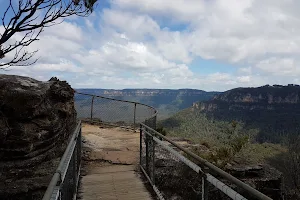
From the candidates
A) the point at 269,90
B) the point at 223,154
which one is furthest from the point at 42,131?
the point at 269,90

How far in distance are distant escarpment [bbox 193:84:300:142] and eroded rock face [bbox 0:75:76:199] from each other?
13352 centimetres

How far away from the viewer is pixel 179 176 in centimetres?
619

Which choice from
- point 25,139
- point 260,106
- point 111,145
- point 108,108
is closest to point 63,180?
point 25,139

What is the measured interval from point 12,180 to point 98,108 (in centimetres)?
1091

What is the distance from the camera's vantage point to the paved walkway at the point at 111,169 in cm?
684

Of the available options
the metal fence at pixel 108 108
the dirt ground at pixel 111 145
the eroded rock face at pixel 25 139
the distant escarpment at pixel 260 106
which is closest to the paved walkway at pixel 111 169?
the dirt ground at pixel 111 145

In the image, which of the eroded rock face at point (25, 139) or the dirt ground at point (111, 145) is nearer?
the eroded rock face at point (25, 139)

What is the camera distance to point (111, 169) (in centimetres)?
925

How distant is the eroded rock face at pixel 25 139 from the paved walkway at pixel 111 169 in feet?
3.31

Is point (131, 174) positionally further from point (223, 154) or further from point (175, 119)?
point (175, 119)

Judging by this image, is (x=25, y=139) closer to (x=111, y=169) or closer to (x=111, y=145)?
(x=111, y=169)

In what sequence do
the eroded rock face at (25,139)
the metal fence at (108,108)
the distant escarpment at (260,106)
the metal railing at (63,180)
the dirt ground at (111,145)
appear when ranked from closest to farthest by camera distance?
the metal railing at (63,180), the eroded rock face at (25,139), the dirt ground at (111,145), the metal fence at (108,108), the distant escarpment at (260,106)

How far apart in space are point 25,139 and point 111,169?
298 cm

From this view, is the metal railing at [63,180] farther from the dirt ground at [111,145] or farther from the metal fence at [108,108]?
the metal fence at [108,108]
